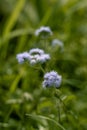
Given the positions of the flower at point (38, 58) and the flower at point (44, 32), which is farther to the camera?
the flower at point (44, 32)

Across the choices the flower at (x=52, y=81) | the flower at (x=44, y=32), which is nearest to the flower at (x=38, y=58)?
the flower at (x=52, y=81)

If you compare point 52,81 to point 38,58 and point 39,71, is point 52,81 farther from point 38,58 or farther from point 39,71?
point 39,71

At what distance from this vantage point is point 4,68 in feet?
Result: 10.2

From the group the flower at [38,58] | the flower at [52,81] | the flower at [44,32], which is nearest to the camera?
the flower at [52,81]

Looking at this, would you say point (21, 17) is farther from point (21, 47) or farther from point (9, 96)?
point (9, 96)

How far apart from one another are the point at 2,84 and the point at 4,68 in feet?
0.91

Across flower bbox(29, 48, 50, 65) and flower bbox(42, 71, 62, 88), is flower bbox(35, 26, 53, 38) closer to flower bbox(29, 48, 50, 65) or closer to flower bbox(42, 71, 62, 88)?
flower bbox(29, 48, 50, 65)

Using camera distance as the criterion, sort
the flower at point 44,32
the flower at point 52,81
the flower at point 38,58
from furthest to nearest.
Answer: the flower at point 44,32
the flower at point 38,58
the flower at point 52,81

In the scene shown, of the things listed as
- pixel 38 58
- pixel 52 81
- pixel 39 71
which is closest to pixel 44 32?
pixel 38 58

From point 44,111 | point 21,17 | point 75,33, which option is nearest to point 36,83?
point 44,111

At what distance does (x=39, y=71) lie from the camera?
3.02 meters

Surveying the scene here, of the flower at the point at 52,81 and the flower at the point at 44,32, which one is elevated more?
the flower at the point at 44,32

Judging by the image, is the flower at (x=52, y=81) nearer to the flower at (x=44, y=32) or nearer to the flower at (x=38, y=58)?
the flower at (x=38, y=58)

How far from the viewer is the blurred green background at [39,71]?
91.0 inches
